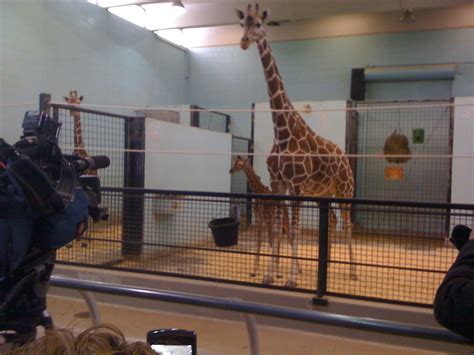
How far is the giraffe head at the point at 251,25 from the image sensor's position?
420cm

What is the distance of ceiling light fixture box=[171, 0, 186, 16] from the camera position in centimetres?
784

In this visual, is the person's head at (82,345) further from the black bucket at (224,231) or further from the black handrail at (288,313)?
the black bucket at (224,231)

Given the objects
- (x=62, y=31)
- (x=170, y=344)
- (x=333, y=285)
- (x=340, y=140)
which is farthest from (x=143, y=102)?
(x=170, y=344)

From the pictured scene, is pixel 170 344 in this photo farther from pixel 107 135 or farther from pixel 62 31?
pixel 62 31

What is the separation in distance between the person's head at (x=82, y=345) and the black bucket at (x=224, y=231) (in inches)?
123

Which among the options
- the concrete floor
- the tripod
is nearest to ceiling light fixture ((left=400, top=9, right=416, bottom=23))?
the concrete floor

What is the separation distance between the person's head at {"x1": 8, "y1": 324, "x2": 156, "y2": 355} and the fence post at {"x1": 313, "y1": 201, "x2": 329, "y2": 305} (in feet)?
8.46

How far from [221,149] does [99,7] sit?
3.42 meters

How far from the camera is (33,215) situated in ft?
3.21

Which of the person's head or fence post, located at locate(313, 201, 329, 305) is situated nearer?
the person's head

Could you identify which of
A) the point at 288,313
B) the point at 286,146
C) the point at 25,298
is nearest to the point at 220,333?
the point at 286,146

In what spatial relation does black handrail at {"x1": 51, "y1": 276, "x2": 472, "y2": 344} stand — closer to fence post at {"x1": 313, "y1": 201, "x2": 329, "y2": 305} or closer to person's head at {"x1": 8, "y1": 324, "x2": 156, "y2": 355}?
person's head at {"x1": 8, "y1": 324, "x2": 156, "y2": 355}

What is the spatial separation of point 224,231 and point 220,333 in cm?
95

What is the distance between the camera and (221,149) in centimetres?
708
